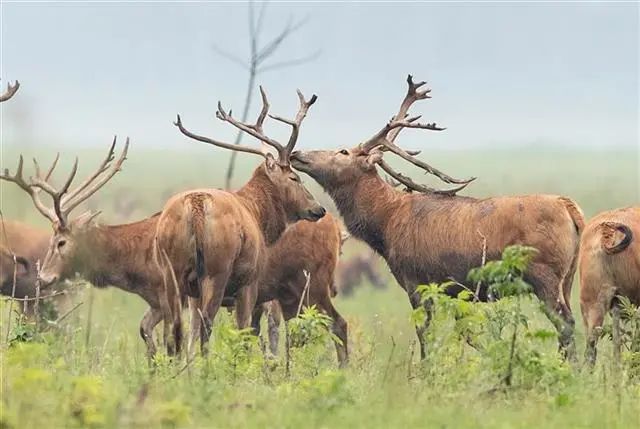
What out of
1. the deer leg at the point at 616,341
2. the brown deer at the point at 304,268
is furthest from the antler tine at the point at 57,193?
the deer leg at the point at 616,341

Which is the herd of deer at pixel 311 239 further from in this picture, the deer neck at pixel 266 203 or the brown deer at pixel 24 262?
the brown deer at pixel 24 262

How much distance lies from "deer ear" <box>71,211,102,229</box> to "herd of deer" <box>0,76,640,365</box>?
21 mm

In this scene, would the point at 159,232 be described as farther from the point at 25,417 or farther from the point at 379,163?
the point at 25,417

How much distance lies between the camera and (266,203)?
51.9 ft

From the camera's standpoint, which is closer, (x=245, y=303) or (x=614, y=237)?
(x=614, y=237)

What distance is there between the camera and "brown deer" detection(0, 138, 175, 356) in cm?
1614

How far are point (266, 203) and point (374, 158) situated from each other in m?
1.15

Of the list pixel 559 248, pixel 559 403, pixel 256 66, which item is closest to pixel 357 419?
pixel 559 403

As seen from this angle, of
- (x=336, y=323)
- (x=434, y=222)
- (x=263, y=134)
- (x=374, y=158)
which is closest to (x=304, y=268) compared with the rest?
(x=336, y=323)

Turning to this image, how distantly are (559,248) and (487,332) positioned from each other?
118 inches

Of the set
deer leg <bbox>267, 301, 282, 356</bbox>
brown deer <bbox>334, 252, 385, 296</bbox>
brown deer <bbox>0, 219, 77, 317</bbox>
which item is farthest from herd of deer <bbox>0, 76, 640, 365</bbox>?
brown deer <bbox>334, 252, 385, 296</bbox>

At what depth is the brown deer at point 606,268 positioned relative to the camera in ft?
46.2

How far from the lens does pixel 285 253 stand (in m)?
16.9

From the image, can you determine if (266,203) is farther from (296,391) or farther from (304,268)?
(296,391)
